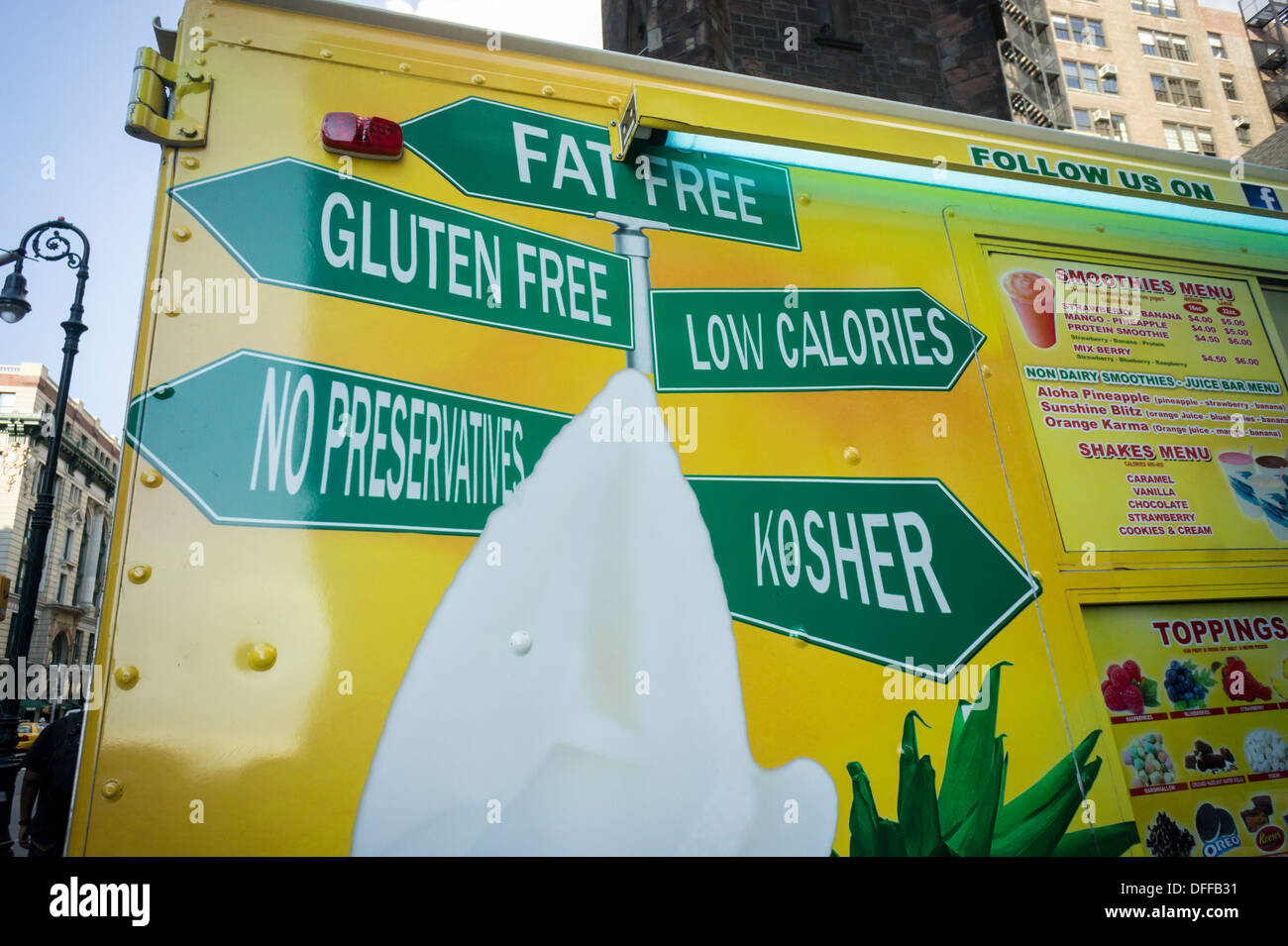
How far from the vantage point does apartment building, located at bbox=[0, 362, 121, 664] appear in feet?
88.8

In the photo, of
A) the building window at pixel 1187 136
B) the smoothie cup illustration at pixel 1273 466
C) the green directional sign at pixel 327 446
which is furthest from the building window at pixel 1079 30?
the green directional sign at pixel 327 446

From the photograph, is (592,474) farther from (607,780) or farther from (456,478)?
(607,780)

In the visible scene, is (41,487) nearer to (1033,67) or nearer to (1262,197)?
(1262,197)

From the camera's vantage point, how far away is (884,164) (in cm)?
228

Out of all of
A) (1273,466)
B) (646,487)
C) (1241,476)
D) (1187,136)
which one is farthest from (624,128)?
(1187,136)

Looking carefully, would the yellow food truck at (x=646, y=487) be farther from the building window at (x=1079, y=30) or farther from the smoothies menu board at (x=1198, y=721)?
the building window at (x=1079, y=30)

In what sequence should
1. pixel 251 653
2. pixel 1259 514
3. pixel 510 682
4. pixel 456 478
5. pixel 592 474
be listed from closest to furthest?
1. pixel 251 653
2. pixel 510 682
3. pixel 456 478
4. pixel 592 474
5. pixel 1259 514

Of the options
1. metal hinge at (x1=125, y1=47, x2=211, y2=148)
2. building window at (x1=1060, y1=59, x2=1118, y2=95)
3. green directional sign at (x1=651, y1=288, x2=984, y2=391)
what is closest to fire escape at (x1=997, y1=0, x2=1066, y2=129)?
building window at (x1=1060, y1=59, x2=1118, y2=95)

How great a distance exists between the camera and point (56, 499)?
31188mm

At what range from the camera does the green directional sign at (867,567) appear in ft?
5.75

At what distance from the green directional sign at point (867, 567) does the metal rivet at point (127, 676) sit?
1.18m

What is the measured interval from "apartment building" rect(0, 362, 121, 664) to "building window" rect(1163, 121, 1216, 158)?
47.0 meters
